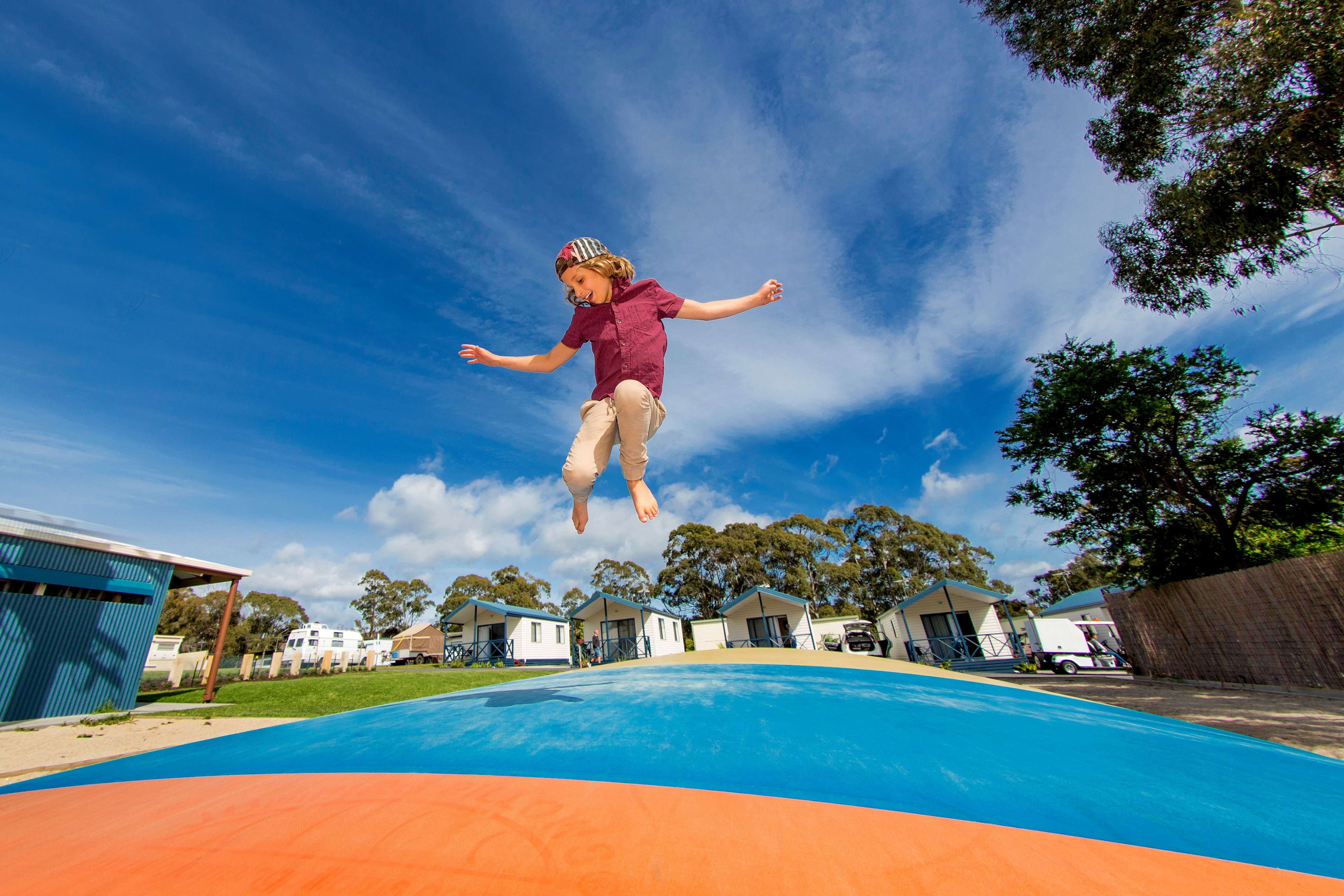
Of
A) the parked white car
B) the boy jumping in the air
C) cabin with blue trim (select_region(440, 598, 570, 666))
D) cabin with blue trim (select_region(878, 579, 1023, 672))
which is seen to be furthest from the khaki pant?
cabin with blue trim (select_region(440, 598, 570, 666))

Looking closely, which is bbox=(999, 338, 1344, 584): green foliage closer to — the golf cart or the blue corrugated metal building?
the golf cart

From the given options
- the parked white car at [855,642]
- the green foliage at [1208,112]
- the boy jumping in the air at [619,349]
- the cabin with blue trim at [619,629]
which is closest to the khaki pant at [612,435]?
the boy jumping in the air at [619,349]

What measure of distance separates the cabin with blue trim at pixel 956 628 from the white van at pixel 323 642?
34.4m

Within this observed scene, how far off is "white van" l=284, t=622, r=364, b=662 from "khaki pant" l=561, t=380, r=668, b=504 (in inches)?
1548

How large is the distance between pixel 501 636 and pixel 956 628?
66.7ft

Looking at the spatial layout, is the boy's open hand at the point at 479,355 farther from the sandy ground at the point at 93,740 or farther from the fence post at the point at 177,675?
the fence post at the point at 177,675

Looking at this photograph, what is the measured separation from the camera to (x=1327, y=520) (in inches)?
401

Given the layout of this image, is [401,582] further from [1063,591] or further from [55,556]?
[1063,591]

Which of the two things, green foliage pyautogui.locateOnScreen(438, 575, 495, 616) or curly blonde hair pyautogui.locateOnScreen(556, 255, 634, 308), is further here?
green foliage pyautogui.locateOnScreen(438, 575, 495, 616)

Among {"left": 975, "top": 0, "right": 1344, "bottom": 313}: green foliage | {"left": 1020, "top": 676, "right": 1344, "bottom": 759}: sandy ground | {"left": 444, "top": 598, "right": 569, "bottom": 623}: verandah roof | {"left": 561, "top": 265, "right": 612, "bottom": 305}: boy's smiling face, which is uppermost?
{"left": 975, "top": 0, "right": 1344, "bottom": 313}: green foliage

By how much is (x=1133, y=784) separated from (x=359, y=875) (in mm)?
2102

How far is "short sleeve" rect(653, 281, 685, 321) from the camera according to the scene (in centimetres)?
338

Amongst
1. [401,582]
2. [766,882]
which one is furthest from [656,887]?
[401,582]

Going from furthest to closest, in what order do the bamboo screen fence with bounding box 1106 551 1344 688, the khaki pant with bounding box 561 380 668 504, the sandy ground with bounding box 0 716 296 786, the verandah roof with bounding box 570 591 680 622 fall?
the verandah roof with bounding box 570 591 680 622
the bamboo screen fence with bounding box 1106 551 1344 688
the sandy ground with bounding box 0 716 296 786
the khaki pant with bounding box 561 380 668 504
